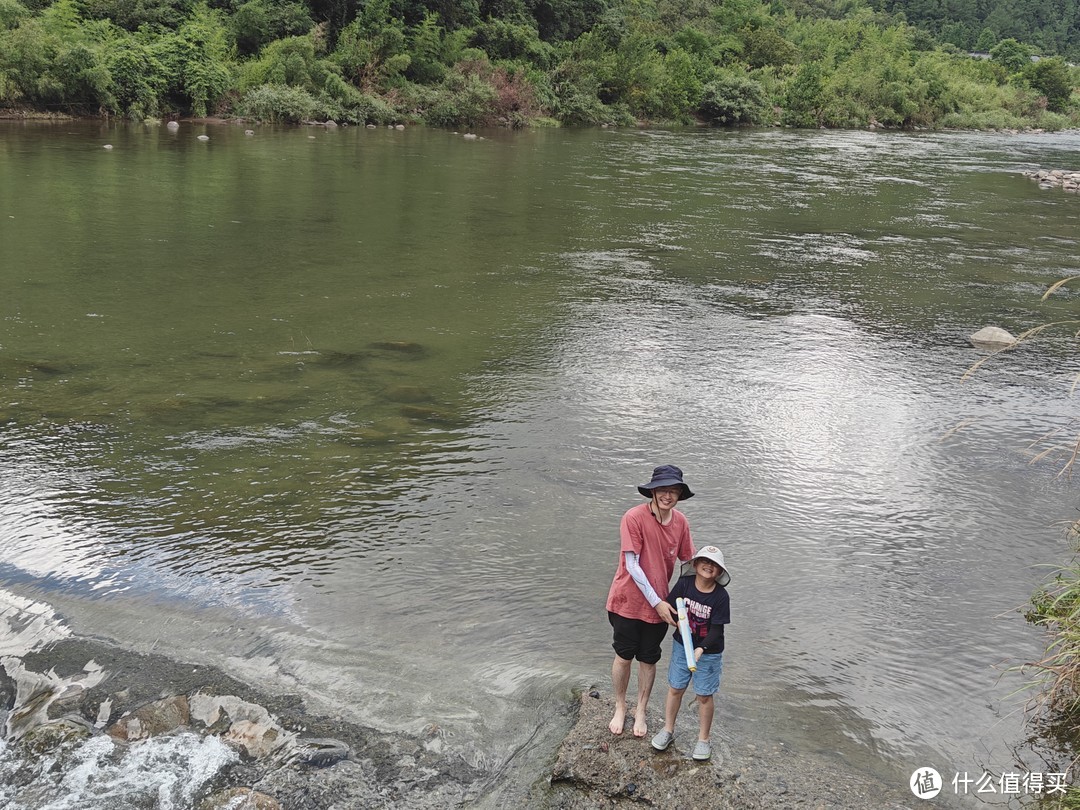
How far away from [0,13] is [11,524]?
33.1 meters

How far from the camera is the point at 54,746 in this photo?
4332mm

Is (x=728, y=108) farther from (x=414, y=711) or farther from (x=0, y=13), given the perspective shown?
(x=414, y=711)

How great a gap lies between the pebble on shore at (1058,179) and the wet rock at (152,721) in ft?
98.8

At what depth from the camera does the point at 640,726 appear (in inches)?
176

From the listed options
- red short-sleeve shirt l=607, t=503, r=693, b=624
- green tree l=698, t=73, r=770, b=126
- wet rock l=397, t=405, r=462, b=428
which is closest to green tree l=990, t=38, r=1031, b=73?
green tree l=698, t=73, r=770, b=126

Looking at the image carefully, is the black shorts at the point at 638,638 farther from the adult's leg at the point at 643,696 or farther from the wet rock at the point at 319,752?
the wet rock at the point at 319,752

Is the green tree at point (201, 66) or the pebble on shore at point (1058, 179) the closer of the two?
the pebble on shore at point (1058, 179)

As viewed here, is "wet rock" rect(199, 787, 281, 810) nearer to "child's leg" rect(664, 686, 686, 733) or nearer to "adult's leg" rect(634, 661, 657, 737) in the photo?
"adult's leg" rect(634, 661, 657, 737)

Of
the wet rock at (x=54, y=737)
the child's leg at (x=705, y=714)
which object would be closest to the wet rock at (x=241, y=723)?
the wet rock at (x=54, y=737)

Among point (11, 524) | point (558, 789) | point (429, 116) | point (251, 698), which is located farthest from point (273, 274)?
point (429, 116)

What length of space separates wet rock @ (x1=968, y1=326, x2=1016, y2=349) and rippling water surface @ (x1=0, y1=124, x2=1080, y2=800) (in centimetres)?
21

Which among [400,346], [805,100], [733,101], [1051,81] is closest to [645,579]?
[400,346]

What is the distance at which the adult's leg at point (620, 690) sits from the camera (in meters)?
4.48

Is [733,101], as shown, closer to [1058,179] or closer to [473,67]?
[473,67]
